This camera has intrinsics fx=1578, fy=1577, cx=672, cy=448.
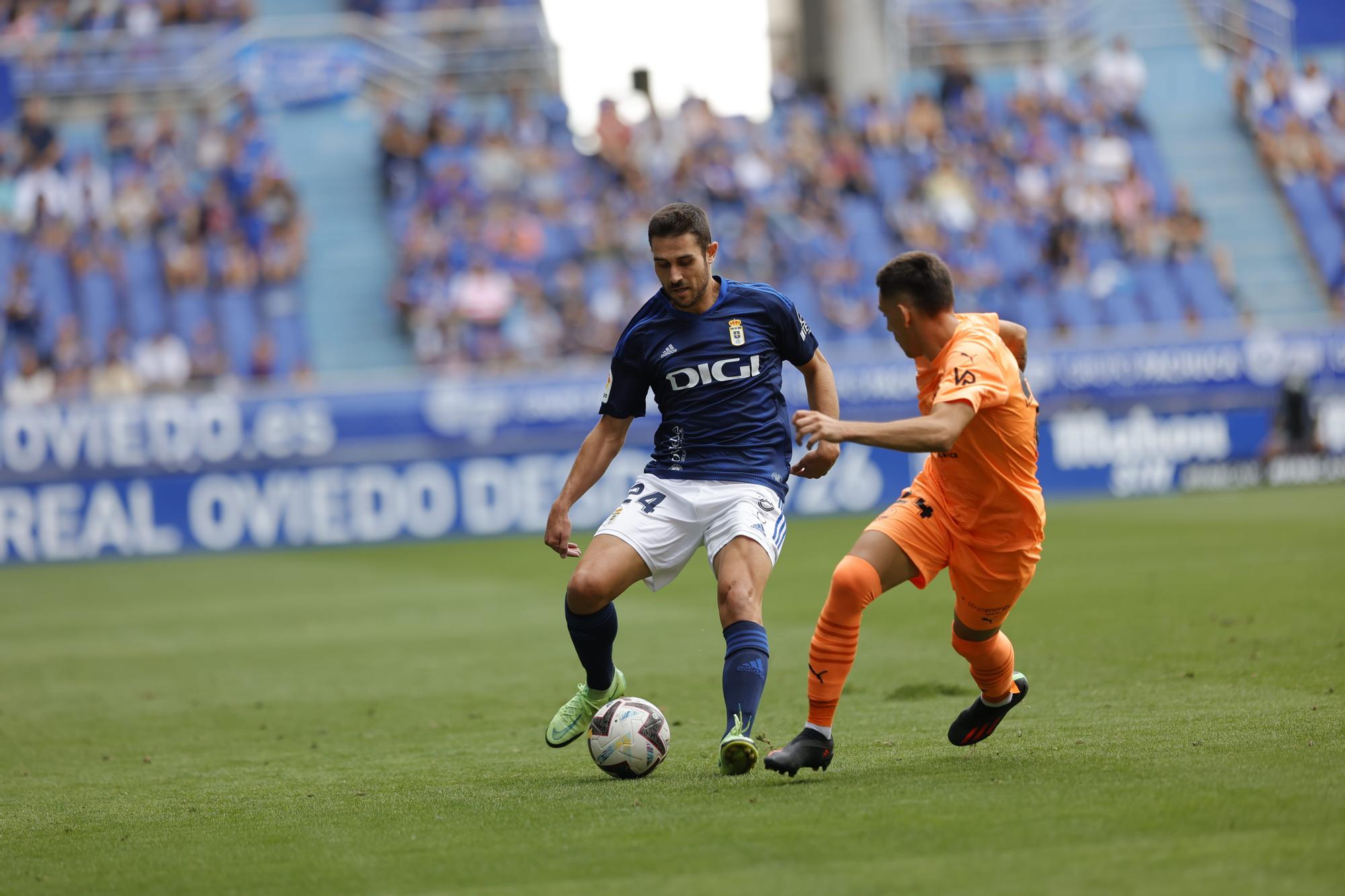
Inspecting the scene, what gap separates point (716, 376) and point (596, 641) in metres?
1.19

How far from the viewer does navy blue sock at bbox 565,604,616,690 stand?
6402 mm

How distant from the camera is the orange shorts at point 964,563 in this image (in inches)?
238

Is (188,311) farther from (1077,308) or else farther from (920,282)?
(920,282)

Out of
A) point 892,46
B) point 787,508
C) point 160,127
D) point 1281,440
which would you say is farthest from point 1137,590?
point 892,46

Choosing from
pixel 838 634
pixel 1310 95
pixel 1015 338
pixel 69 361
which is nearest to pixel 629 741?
pixel 838 634

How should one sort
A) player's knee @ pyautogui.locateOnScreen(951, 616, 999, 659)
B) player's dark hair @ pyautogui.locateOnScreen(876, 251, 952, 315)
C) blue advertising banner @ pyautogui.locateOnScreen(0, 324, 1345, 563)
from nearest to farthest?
player's dark hair @ pyautogui.locateOnScreen(876, 251, 952, 315), player's knee @ pyautogui.locateOnScreen(951, 616, 999, 659), blue advertising banner @ pyautogui.locateOnScreen(0, 324, 1345, 563)

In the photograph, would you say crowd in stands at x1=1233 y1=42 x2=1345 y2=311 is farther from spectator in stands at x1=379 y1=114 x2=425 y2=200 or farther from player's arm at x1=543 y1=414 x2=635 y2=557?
player's arm at x1=543 y1=414 x2=635 y2=557

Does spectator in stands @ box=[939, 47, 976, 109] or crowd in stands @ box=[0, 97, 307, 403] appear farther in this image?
spectator in stands @ box=[939, 47, 976, 109]

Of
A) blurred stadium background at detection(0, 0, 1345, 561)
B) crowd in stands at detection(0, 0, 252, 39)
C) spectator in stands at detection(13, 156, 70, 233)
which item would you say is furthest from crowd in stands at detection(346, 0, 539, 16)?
spectator in stands at detection(13, 156, 70, 233)

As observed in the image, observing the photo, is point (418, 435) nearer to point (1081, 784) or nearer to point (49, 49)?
point (49, 49)

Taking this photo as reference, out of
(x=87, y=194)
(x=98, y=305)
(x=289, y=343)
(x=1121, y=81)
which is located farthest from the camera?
(x=1121, y=81)

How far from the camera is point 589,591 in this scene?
6.23 m

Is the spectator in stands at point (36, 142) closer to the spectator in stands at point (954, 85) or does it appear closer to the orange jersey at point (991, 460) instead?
the spectator in stands at point (954, 85)

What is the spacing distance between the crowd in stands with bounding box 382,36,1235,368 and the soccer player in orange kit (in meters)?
18.0
